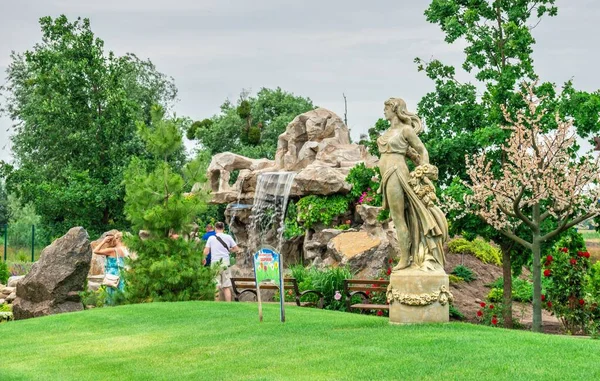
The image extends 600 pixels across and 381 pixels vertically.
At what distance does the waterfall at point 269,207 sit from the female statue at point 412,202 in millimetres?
14202

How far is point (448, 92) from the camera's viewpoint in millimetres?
19828

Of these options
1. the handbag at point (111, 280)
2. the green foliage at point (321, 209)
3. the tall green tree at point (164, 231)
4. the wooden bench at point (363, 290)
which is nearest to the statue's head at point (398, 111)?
the wooden bench at point (363, 290)

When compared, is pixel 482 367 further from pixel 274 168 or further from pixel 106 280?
pixel 274 168

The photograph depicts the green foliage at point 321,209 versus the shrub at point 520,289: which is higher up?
the green foliage at point 321,209

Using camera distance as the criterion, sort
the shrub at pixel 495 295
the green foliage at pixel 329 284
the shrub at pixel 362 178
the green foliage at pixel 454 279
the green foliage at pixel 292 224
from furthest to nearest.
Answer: the green foliage at pixel 292 224, the green foliage at pixel 454 279, the shrub at pixel 495 295, the green foliage at pixel 329 284, the shrub at pixel 362 178

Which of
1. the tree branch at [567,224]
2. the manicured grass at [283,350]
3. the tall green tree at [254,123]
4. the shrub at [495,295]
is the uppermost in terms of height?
the tall green tree at [254,123]

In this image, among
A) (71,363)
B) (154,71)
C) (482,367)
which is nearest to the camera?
(482,367)

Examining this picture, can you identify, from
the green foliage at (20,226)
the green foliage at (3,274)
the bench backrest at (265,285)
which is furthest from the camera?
the green foliage at (20,226)

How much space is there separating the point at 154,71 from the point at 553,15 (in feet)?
117

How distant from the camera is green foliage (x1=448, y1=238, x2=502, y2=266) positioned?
27.1m

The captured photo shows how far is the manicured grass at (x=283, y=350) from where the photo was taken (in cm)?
995

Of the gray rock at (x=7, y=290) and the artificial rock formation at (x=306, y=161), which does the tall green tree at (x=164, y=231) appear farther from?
the gray rock at (x=7, y=290)

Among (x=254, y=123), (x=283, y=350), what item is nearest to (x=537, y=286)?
(x=283, y=350)

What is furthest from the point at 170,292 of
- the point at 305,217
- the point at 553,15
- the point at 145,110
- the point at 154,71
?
the point at 154,71
